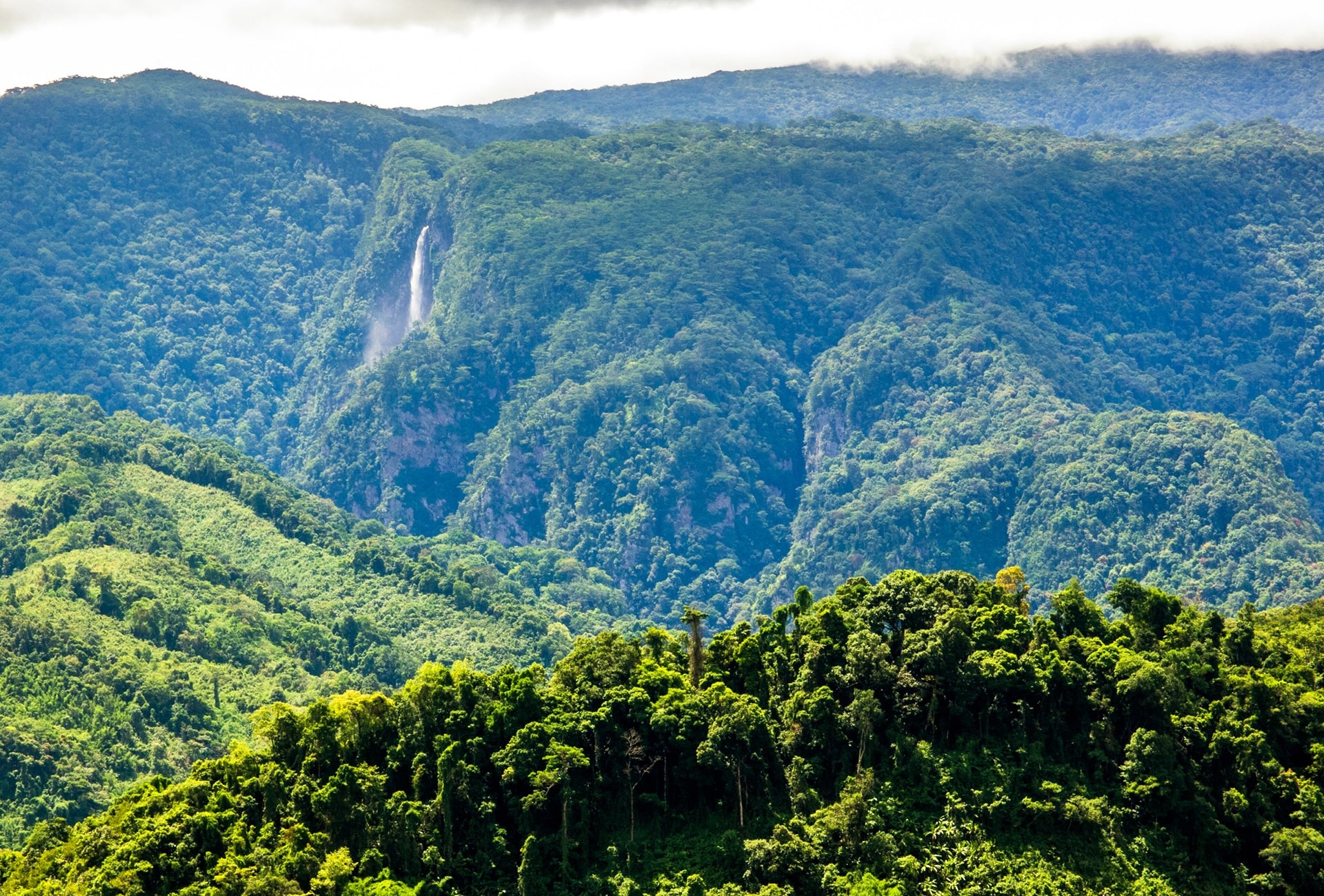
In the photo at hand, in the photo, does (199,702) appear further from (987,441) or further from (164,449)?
(987,441)

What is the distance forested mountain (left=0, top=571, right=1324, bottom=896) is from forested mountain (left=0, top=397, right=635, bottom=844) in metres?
38.3

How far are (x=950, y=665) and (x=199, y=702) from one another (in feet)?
205

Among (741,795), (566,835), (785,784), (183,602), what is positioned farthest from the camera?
(183,602)

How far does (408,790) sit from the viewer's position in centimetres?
6469

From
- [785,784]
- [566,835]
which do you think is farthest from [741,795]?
[566,835]

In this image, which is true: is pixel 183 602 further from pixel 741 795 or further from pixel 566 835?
pixel 741 795

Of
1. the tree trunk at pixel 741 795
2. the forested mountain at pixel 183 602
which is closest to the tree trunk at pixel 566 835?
the tree trunk at pixel 741 795

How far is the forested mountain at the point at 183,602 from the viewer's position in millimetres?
108000

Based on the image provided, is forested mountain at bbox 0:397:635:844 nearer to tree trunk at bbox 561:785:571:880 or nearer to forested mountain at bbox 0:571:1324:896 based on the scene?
forested mountain at bbox 0:571:1324:896

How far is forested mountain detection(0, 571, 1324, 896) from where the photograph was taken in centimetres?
6159

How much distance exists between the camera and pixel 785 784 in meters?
65.2

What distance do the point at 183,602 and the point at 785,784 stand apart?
7315cm

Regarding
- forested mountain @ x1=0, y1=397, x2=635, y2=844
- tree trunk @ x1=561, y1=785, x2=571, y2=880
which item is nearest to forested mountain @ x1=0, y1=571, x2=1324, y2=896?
tree trunk @ x1=561, y1=785, x2=571, y2=880

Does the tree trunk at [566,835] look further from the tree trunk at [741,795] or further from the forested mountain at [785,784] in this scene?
the tree trunk at [741,795]
